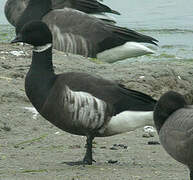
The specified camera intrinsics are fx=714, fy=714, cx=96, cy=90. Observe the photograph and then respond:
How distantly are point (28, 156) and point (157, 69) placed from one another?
159 inches

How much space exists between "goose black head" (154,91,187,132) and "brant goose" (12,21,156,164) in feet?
3.31

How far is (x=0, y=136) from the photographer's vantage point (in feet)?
27.7

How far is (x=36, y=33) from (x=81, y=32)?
5.96 metres

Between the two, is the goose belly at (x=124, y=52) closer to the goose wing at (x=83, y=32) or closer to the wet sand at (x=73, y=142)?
the goose wing at (x=83, y=32)

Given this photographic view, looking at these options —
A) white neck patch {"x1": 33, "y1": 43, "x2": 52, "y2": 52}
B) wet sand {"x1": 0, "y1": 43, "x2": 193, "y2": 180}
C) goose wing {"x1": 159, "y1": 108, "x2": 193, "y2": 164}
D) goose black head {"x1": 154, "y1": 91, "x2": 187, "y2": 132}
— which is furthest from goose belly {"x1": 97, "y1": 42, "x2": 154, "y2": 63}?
goose wing {"x1": 159, "y1": 108, "x2": 193, "y2": 164}

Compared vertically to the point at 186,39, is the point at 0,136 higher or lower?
higher

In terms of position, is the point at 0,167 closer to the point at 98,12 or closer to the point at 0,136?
the point at 0,136

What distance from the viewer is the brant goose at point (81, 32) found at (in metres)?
13.6

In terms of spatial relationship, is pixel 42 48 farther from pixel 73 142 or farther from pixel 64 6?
pixel 64 6

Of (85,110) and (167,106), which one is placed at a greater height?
(167,106)

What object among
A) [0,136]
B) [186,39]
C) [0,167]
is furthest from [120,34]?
[0,167]

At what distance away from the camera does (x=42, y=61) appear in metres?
7.94

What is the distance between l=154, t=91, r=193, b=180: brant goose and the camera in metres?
5.76

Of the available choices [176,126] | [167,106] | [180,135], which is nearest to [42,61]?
[167,106]
